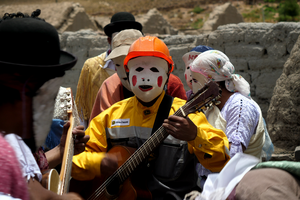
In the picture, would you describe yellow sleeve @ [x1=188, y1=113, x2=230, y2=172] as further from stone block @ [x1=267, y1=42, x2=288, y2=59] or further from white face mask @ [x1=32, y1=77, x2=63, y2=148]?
stone block @ [x1=267, y1=42, x2=288, y2=59]

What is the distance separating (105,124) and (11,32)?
4.67 ft

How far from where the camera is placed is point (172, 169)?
2.37 metres

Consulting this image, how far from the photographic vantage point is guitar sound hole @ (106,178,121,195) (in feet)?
8.01

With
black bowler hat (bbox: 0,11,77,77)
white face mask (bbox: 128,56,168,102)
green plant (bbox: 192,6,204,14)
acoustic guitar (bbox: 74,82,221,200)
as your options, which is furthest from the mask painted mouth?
green plant (bbox: 192,6,204,14)

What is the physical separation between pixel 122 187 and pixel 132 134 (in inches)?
15.7

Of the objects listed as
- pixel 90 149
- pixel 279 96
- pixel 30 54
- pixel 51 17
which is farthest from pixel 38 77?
pixel 51 17

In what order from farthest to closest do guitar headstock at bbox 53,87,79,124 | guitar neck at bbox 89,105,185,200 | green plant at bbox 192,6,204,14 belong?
green plant at bbox 192,6,204,14 → guitar headstock at bbox 53,87,79,124 → guitar neck at bbox 89,105,185,200

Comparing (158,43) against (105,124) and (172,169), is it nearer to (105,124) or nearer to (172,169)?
(105,124)

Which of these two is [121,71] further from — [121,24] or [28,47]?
[28,47]

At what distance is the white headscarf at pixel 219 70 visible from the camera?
2.74 metres

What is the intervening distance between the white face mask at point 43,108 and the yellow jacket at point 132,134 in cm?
107

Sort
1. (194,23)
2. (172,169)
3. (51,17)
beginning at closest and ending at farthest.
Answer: (172,169) → (51,17) → (194,23)

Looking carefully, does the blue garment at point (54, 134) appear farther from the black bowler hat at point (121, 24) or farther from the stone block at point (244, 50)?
A: the stone block at point (244, 50)

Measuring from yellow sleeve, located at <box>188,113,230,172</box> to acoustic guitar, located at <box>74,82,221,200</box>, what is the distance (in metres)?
0.18
